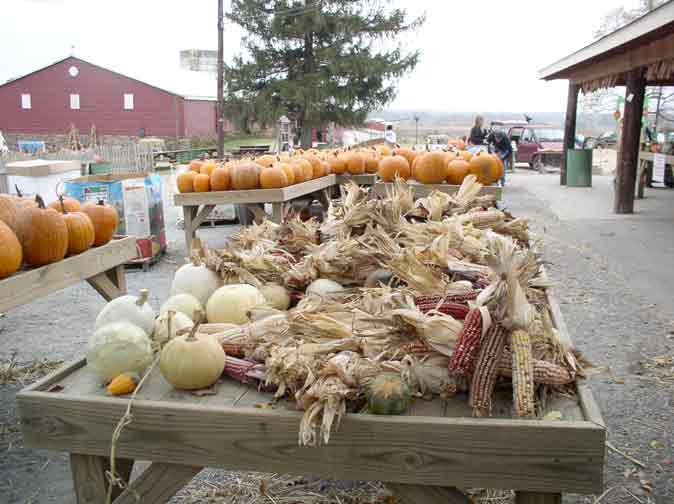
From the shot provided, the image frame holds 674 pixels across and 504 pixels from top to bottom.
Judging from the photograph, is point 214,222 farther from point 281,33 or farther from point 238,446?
point 281,33

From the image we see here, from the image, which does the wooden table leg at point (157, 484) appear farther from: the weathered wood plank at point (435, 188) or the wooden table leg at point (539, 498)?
the weathered wood plank at point (435, 188)

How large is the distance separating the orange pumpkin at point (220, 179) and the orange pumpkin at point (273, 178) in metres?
0.44

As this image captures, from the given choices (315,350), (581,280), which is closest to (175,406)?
(315,350)

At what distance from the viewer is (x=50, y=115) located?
1666 inches

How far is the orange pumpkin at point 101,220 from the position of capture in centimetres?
411

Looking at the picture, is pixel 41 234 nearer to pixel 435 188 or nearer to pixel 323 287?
pixel 323 287

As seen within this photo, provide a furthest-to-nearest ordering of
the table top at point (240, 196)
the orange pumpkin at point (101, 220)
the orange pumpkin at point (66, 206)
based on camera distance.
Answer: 1. the table top at point (240, 196)
2. the orange pumpkin at point (101, 220)
3. the orange pumpkin at point (66, 206)

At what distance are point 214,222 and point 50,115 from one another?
37.2 m

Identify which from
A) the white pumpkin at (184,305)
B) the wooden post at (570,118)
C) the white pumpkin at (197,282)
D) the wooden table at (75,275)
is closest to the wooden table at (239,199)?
the wooden table at (75,275)

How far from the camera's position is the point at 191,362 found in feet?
5.95

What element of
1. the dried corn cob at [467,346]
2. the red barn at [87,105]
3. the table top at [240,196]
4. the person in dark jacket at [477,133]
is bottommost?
the table top at [240,196]

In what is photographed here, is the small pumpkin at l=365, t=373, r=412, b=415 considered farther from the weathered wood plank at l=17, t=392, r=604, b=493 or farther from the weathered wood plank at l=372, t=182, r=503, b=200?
the weathered wood plank at l=372, t=182, r=503, b=200

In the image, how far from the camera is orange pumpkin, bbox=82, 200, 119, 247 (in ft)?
13.5

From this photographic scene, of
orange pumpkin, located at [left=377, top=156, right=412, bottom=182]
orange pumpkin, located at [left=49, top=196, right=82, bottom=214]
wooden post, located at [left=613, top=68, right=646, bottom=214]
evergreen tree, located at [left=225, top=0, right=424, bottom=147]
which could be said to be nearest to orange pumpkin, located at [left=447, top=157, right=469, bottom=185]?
orange pumpkin, located at [left=377, top=156, right=412, bottom=182]
